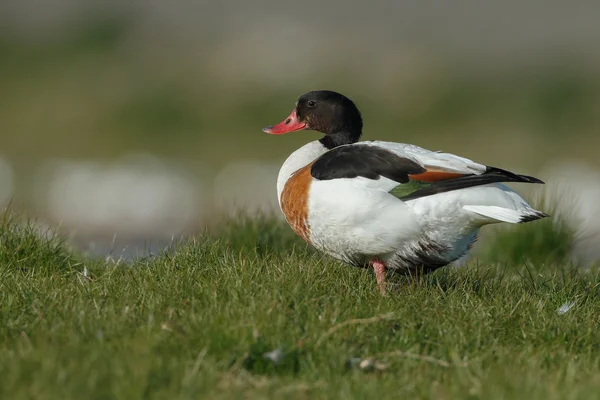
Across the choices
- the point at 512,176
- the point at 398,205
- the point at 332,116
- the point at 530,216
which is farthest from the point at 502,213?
the point at 332,116

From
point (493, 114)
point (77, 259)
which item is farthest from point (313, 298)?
point (493, 114)

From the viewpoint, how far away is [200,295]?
5141 mm

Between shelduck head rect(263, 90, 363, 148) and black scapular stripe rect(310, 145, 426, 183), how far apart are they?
0.86 m

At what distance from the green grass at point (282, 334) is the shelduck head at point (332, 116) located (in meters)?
0.97

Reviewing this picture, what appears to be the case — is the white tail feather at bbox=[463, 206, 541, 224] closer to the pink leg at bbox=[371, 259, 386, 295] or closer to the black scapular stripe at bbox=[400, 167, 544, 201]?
the black scapular stripe at bbox=[400, 167, 544, 201]

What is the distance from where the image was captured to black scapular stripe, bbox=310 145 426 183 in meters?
5.68

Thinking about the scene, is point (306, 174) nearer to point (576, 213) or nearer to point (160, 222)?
point (576, 213)

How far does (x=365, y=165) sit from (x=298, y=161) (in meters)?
0.87

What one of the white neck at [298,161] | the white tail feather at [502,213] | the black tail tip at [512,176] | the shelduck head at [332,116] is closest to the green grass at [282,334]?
the white tail feather at [502,213]

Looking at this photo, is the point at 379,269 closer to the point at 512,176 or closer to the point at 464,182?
the point at 464,182

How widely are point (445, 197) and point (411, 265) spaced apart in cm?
55

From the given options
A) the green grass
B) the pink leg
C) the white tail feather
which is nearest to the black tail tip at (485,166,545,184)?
the white tail feather

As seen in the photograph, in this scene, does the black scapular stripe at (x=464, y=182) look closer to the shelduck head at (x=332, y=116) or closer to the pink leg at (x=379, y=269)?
the pink leg at (x=379, y=269)

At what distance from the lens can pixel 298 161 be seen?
654 cm
